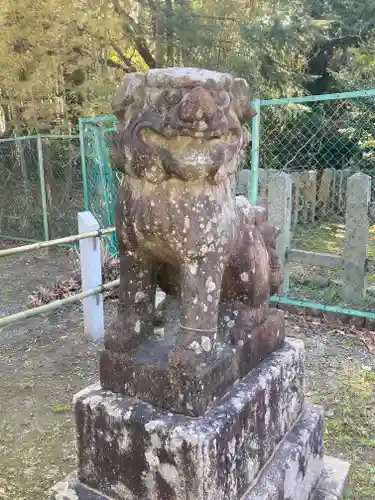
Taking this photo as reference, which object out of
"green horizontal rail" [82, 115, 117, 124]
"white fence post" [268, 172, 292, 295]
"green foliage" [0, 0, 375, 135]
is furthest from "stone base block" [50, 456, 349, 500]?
"green foliage" [0, 0, 375, 135]

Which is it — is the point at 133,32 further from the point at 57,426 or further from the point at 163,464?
the point at 163,464

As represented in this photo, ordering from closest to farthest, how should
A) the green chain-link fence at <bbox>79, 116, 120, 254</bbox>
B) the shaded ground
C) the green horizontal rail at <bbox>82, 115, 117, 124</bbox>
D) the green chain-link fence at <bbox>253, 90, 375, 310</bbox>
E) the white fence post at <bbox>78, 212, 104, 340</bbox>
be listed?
the shaded ground, the white fence post at <bbox>78, 212, 104, 340</bbox>, the green horizontal rail at <bbox>82, 115, 117, 124</bbox>, the green chain-link fence at <bbox>79, 116, 120, 254</bbox>, the green chain-link fence at <bbox>253, 90, 375, 310</bbox>

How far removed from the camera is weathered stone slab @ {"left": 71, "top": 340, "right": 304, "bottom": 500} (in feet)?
4.24

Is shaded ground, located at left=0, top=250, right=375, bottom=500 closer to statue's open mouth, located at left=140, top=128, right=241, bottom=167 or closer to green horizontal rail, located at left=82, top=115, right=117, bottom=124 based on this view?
statue's open mouth, located at left=140, top=128, right=241, bottom=167

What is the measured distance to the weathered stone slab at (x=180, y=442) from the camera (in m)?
1.29

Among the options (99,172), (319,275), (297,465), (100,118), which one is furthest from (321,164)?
(297,465)

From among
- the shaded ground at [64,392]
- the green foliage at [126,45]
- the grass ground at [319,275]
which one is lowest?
the shaded ground at [64,392]

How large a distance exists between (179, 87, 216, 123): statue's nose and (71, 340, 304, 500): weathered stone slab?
80cm

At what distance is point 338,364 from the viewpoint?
3.18 metres

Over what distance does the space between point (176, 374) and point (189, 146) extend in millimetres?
617

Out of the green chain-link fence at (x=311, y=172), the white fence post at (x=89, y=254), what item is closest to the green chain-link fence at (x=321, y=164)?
the green chain-link fence at (x=311, y=172)

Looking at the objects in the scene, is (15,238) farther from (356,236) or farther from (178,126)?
(178,126)

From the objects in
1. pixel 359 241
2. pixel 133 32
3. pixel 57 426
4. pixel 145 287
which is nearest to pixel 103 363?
pixel 145 287

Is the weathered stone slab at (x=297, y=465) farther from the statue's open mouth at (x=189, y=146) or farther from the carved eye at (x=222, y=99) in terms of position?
the carved eye at (x=222, y=99)
